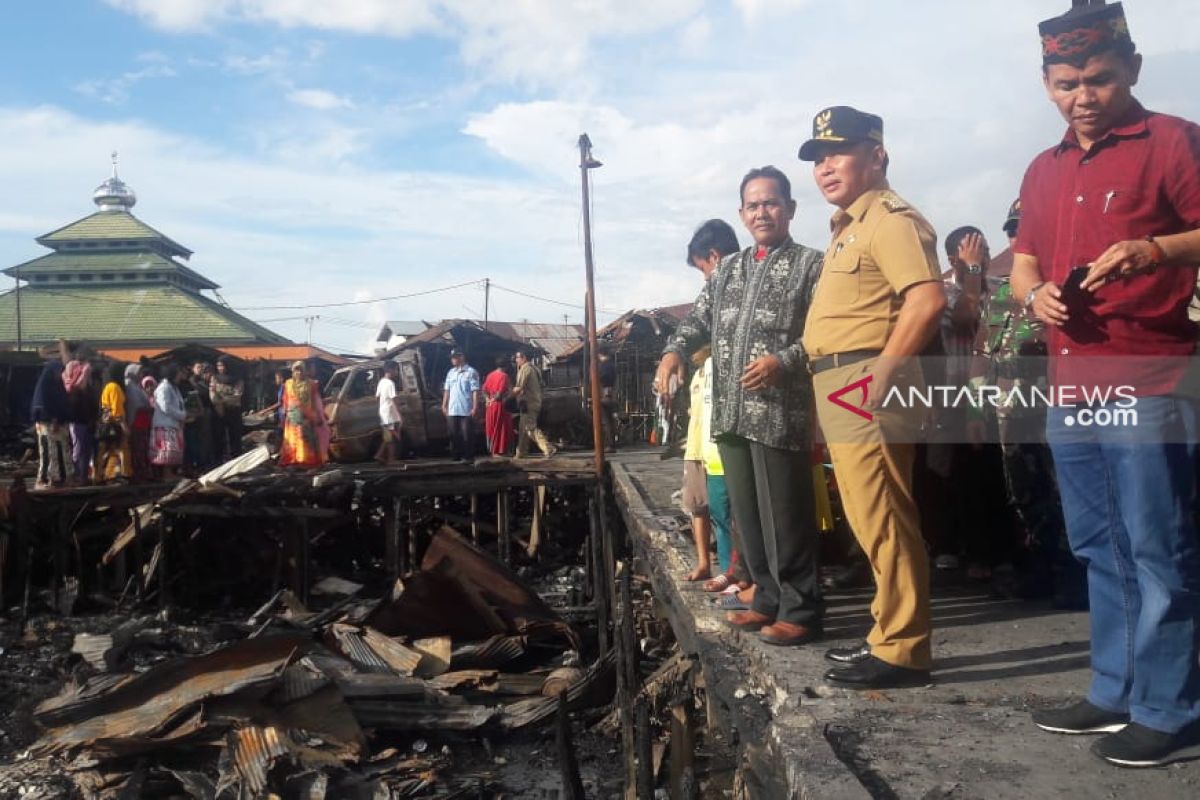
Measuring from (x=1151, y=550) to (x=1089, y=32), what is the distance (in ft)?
4.04

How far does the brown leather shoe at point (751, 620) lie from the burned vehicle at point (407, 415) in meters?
11.3

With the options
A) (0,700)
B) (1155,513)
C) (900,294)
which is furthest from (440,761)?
(1155,513)

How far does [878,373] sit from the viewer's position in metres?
2.85

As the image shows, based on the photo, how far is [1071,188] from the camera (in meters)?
2.40

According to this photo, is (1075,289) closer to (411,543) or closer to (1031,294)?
(1031,294)

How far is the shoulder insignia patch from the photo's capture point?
2.94 m

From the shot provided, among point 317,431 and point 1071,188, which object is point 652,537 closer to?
point 1071,188

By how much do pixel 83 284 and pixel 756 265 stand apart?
139 ft

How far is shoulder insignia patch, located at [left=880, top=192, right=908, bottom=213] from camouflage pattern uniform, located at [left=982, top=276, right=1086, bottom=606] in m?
Answer: 1.21

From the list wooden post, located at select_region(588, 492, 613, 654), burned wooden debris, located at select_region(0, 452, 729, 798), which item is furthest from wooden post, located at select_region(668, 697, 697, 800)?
wooden post, located at select_region(588, 492, 613, 654)

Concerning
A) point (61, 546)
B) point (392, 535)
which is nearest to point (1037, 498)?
point (392, 535)

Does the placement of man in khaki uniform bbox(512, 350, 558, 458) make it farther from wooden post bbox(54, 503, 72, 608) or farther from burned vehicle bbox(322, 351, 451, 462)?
wooden post bbox(54, 503, 72, 608)

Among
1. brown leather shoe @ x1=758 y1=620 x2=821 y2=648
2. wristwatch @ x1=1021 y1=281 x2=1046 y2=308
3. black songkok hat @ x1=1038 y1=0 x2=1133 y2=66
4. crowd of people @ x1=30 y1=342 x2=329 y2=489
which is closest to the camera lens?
black songkok hat @ x1=1038 y1=0 x2=1133 y2=66

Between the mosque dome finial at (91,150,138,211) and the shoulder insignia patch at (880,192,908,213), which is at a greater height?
the mosque dome finial at (91,150,138,211)
